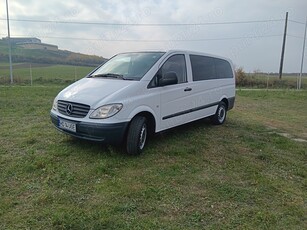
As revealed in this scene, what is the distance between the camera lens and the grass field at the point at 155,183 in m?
2.62

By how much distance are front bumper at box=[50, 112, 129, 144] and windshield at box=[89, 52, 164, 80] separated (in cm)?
98

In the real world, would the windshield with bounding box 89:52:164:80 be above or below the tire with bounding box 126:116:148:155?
above

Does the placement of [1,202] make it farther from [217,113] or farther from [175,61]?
[217,113]

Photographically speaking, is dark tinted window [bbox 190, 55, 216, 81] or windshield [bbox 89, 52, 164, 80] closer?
windshield [bbox 89, 52, 164, 80]

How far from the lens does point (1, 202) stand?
2805 millimetres

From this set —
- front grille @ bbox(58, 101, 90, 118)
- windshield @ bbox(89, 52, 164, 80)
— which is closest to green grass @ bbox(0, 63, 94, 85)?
windshield @ bbox(89, 52, 164, 80)

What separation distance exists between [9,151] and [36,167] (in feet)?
3.07

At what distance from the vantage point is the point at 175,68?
16.7 ft

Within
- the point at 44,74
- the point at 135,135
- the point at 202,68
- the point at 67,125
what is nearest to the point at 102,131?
the point at 135,135

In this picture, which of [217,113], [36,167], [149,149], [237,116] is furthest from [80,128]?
[237,116]

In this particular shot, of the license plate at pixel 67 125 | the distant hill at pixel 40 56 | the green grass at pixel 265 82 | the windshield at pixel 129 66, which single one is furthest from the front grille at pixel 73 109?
the distant hill at pixel 40 56

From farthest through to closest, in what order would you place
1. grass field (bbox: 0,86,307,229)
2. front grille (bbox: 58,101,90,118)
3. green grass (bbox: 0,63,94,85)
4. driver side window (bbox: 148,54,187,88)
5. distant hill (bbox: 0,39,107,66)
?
1. distant hill (bbox: 0,39,107,66)
2. green grass (bbox: 0,63,94,85)
3. driver side window (bbox: 148,54,187,88)
4. front grille (bbox: 58,101,90,118)
5. grass field (bbox: 0,86,307,229)

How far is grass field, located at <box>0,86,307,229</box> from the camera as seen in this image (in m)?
2.62

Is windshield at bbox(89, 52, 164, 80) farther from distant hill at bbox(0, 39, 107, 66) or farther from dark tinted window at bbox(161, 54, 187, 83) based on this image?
distant hill at bbox(0, 39, 107, 66)
